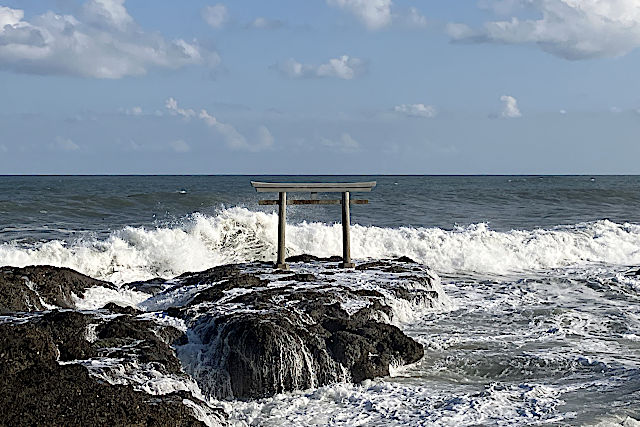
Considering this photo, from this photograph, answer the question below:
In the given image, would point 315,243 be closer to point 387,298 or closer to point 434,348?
point 387,298

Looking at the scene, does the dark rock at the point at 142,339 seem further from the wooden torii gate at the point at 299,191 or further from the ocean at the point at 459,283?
the wooden torii gate at the point at 299,191

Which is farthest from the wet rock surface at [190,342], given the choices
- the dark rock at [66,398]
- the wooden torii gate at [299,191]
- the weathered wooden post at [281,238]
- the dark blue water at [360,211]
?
the dark blue water at [360,211]

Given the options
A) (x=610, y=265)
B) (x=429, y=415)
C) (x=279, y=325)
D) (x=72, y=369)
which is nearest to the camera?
(x=72, y=369)

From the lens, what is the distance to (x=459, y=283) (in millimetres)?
19844

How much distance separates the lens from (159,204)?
1758 inches

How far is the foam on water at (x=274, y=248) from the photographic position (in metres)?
21.2

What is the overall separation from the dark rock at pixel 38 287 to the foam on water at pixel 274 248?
16.7 feet

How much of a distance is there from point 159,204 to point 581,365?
118 ft

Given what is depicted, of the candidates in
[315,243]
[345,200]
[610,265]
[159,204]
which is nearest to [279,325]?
[345,200]

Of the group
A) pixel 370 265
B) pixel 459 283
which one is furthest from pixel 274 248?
pixel 370 265

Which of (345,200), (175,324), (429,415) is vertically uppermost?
(345,200)

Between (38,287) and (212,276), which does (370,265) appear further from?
(38,287)

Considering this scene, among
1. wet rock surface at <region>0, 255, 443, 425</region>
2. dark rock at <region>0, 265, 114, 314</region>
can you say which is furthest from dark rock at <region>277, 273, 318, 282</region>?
dark rock at <region>0, 265, 114, 314</region>

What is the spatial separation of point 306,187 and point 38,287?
6119 mm
